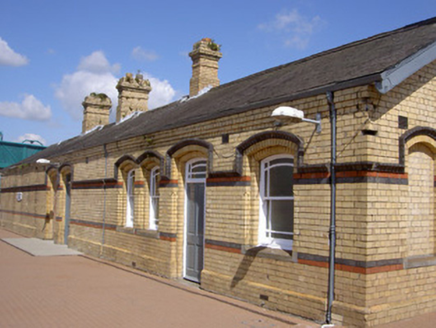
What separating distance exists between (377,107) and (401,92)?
2.43 feet

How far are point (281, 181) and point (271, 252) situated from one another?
1356mm

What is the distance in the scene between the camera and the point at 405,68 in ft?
24.1

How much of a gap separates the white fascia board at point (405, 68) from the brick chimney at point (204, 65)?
31.6ft

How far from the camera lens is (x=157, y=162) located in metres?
12.8

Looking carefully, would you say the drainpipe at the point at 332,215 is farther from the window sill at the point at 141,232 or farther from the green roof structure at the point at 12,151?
the green roof structure at the point at 12,151

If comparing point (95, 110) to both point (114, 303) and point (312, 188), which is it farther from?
point (312, 188)

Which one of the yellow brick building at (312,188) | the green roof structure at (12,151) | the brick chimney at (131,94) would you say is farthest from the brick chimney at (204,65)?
the green roof structure at (12,151)

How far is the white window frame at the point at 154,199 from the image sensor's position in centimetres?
1342

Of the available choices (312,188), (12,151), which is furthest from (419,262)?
(12,151)

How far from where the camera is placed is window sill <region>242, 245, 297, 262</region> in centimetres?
822

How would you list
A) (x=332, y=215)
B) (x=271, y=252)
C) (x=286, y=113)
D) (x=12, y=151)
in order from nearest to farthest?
1. (x=286, y=113)
2. (x=332, y=215)
3. (x=271, y=252)
4. (x=12, y=151)

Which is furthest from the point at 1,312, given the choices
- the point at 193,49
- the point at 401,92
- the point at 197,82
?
the point at 193,49

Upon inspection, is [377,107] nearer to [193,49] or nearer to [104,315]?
[104,315]

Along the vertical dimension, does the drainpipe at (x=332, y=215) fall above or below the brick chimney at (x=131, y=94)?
below
